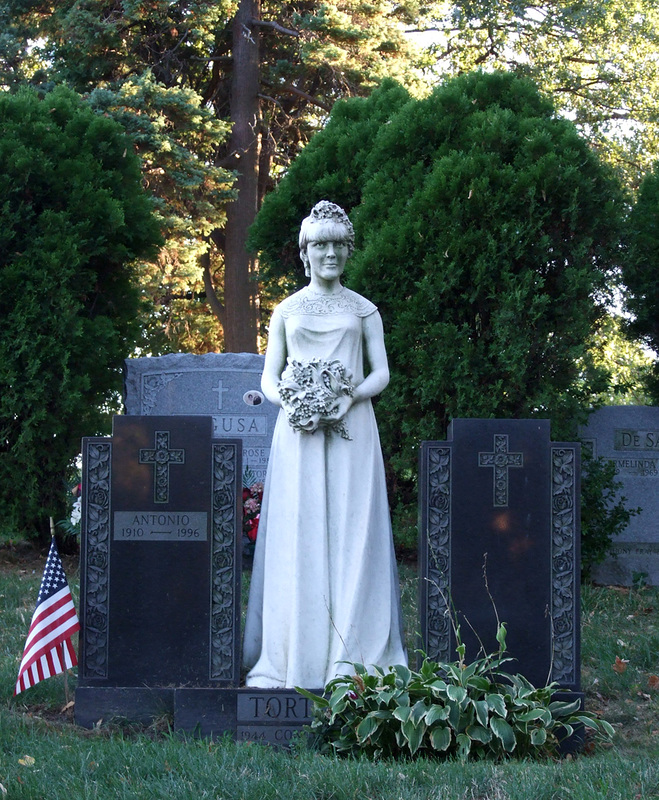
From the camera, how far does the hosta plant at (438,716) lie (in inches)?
179

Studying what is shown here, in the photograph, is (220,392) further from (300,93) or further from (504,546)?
(300,93)

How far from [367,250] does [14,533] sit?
14.2 feet

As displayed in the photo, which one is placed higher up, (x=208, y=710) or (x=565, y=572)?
(x=565, y=572)

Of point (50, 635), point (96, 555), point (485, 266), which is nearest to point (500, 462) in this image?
point (96, 555)

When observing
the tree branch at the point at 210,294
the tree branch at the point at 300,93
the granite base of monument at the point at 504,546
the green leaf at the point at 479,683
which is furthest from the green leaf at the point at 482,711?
the tree branch at the point at 300,93

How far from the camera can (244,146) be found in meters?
17.6

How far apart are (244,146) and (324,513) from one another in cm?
1340

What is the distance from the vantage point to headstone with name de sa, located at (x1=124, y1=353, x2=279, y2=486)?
10211 mm

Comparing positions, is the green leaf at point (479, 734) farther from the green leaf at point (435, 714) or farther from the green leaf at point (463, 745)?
the green leaf at point (435, 714)

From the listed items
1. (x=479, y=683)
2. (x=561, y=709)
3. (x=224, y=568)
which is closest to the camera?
(x=479, y=683)

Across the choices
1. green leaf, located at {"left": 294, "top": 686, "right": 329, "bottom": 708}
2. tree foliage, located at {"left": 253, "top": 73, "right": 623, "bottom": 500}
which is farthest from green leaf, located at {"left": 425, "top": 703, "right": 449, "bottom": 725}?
tree foliage, located at {"left": 253, "top": 73, "right": 623, "bottom": 500}

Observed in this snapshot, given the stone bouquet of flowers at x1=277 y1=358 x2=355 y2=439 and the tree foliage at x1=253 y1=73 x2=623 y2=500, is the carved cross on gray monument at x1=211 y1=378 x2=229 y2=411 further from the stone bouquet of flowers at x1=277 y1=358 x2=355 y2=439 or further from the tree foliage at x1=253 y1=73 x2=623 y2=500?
the stone bouquet of flowers at x1=277 y1=358 x2=355 y2=439

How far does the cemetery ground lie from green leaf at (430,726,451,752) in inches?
3.4

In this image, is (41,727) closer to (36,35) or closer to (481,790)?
(481,790)
